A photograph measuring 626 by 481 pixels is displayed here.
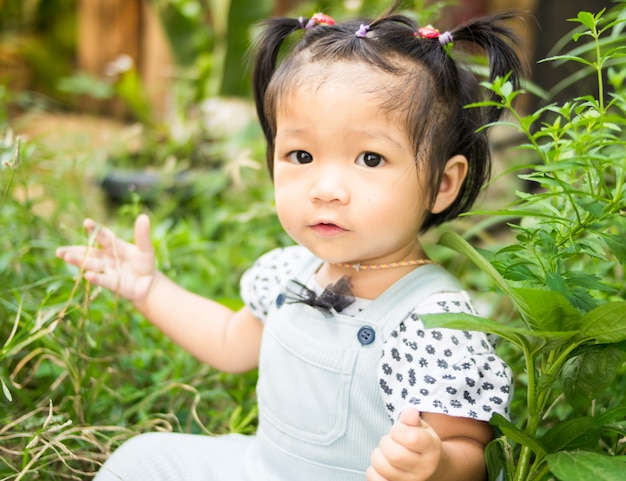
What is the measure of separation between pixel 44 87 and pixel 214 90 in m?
2.62

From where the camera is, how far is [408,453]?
2.82 ft

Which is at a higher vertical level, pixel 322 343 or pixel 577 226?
pixel 577 226

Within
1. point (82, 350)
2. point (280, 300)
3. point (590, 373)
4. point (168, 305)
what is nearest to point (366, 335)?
point (280, 300)

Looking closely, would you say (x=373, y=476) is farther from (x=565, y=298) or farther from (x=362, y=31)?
(x=362, y=31)

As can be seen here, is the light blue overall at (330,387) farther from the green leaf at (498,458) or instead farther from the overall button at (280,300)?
the green leaf at (498,458)

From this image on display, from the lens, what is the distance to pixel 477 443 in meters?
1.00

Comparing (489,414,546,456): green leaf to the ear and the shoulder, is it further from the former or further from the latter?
the shoulder

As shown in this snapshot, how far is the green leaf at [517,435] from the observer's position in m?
0.90

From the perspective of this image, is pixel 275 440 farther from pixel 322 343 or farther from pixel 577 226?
pixel 577 226

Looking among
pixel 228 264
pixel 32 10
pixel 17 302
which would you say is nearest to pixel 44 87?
pixel 32 10

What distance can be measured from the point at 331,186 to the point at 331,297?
174 millimetres

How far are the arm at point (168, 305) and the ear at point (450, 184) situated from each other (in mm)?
374

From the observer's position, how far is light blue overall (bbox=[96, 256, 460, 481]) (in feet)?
3.51

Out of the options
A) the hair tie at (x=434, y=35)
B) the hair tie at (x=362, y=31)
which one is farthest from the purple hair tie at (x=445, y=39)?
the hair tie at (x=362, y=31)
